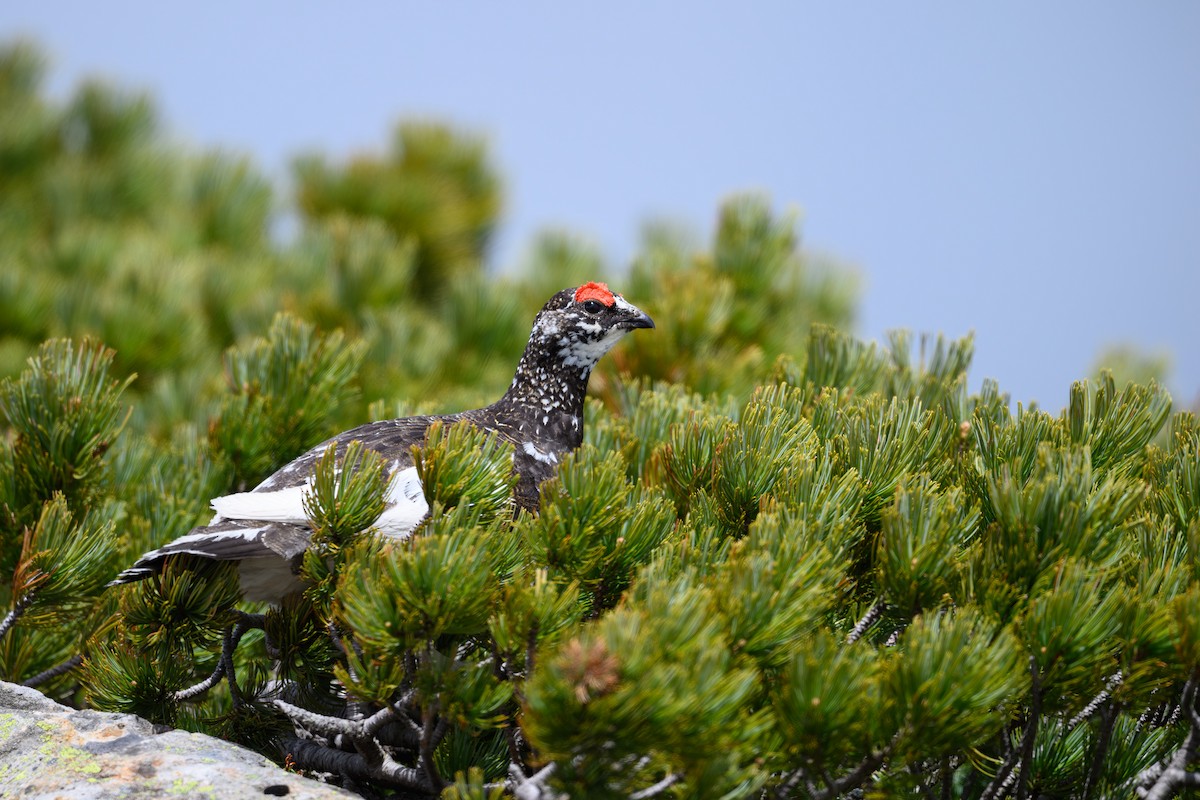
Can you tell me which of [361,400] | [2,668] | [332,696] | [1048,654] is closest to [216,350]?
[361,400]

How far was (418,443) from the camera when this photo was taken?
235 centimetres

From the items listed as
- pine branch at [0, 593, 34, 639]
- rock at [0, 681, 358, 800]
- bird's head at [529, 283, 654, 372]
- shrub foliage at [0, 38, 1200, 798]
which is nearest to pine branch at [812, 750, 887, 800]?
shrub foliage at [0, 38, 1200, 798]

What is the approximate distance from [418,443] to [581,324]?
886mm

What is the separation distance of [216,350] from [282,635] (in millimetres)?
3710

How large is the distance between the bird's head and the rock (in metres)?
1.56

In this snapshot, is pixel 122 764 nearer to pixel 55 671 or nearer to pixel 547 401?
pixel 55 671

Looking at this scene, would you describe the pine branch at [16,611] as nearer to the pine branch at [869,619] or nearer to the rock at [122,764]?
the rock at [122,764]

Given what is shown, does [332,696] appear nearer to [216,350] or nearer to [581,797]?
[581,797]

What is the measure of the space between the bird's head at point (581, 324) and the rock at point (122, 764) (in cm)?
156

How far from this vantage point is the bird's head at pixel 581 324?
10.2 feet

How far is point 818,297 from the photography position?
5.00 metres

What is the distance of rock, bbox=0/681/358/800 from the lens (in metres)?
1.66

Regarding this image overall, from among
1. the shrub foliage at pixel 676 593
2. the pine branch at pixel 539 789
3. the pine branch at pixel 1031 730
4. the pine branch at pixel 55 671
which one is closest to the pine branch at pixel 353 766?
the shrub foliage at pixel 676 593

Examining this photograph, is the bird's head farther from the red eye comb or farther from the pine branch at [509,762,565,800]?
the pine branch at [509,762,565,800]
